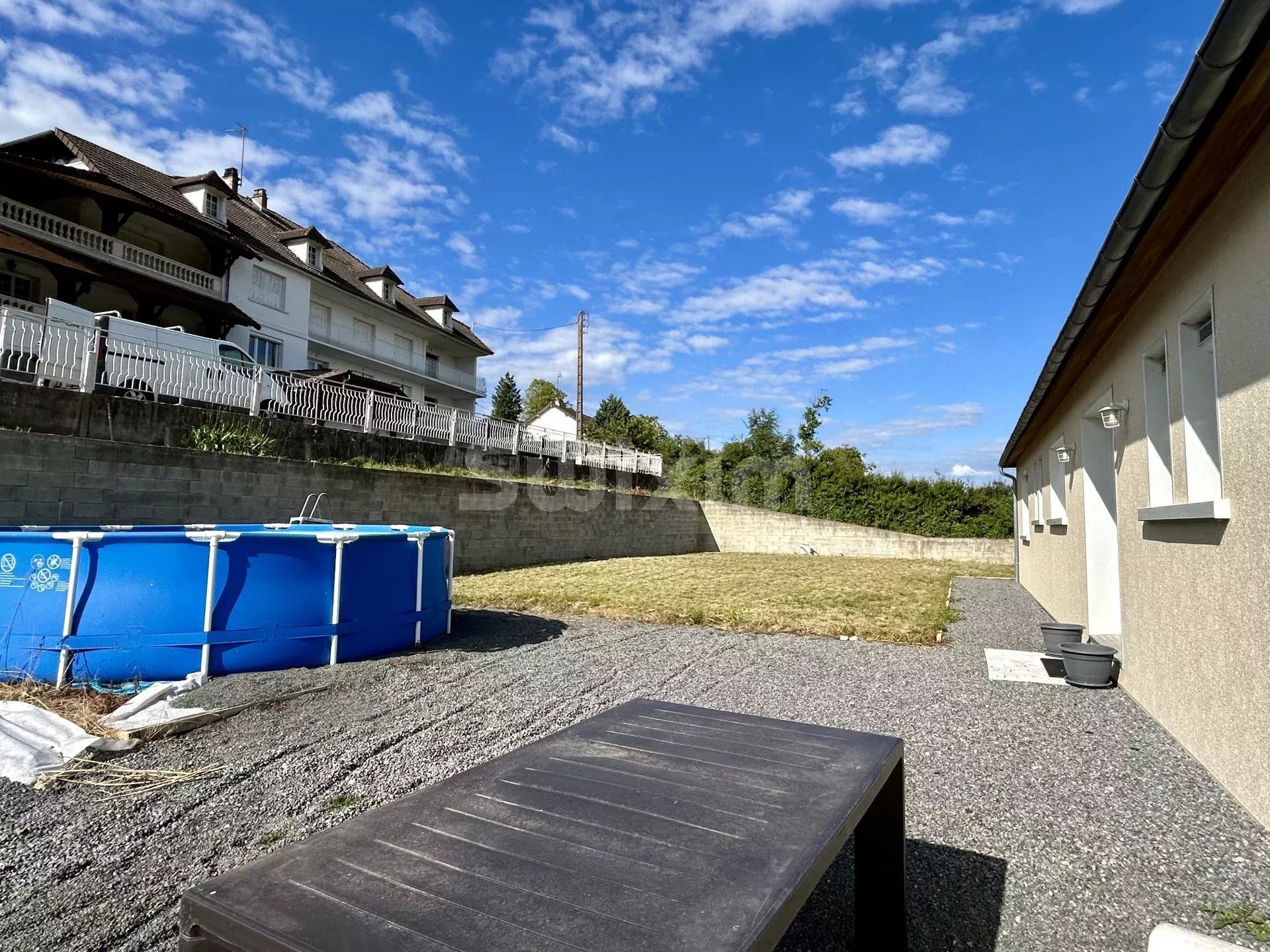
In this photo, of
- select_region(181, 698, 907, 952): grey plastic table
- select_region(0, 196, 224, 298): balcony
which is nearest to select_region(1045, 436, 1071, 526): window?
select_region(181, 698, 907, 952): grey plastic table

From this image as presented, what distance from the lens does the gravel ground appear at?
2.28m

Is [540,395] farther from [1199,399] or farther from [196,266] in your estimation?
[1199,399]

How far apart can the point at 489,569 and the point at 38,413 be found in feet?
25.7

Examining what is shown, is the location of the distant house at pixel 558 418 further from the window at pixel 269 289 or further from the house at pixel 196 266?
the window at pixel 269 289

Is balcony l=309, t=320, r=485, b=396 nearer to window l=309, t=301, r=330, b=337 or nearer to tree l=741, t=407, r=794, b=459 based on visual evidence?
window l=309, t=301, r=330, b=337

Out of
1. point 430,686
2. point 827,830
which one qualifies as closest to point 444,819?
point 827,830

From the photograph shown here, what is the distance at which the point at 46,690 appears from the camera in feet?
14.9

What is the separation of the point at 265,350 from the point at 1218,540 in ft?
77.6

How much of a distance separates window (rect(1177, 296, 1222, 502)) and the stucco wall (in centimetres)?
7

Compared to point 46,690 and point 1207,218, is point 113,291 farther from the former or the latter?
point 1207,218

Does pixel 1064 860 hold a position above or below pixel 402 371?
below

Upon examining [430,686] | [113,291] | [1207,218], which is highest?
[113,291]

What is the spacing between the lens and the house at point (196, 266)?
16.2 meters

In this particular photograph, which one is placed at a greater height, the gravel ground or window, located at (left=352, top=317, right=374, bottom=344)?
window, located at (left=352, top=317, right=374, bottom=344)
